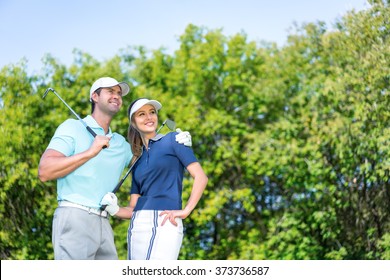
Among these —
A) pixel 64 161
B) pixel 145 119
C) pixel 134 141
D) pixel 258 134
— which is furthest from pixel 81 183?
pixel 258 134

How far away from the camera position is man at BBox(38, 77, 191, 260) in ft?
14.7

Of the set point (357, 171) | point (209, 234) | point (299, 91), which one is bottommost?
point (209, 234)

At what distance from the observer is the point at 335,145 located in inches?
661

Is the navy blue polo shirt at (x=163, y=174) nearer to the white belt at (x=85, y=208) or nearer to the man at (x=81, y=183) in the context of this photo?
the man at (x=81, y=183)

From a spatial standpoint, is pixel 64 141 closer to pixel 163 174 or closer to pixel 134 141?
pixel 134 141

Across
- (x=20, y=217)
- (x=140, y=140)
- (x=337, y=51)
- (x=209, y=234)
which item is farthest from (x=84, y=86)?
(x=140, y=140)

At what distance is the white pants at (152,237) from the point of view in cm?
441

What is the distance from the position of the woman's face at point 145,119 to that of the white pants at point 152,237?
52 cm

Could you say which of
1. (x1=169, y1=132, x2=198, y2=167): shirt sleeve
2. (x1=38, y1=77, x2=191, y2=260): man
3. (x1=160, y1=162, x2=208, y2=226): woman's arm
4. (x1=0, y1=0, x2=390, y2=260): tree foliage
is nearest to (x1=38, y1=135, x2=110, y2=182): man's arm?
(x1=38, y1=77, x2=191, y2=260): man

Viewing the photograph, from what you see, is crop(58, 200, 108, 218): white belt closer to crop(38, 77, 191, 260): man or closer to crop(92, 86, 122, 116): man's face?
crop(38, 77, 191, 260): man

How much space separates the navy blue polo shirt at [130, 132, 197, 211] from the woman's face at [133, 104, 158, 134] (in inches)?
5.3

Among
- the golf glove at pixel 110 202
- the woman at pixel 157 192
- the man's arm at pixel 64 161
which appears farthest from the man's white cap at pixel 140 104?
the golf glove at pixel 110 202
